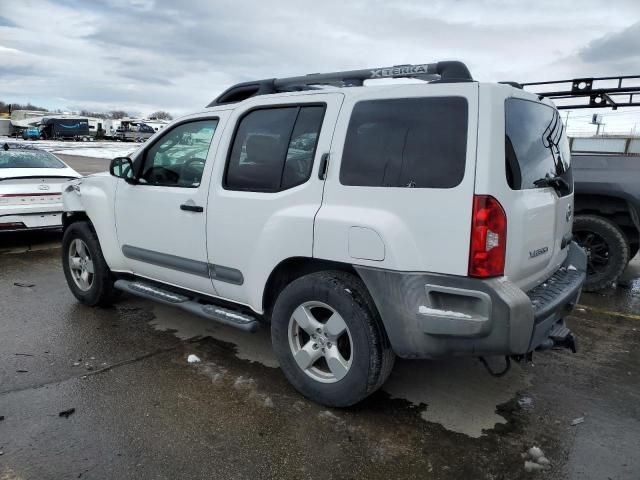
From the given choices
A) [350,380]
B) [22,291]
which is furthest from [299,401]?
[22,291]

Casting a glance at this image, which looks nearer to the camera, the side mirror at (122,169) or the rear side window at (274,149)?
the rear side window at (274,149)

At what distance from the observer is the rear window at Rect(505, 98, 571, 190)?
281 centimetres

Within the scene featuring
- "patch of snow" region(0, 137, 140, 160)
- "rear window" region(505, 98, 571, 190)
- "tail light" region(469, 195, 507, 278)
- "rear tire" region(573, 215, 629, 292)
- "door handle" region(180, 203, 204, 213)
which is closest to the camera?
"tail light" region(469, 195, 507, 278)

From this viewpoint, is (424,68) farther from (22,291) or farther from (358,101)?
(22,291)

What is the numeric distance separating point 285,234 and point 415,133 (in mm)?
988

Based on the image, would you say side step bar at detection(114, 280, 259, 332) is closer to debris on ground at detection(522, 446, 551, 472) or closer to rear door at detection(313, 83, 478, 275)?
rear door at detection(313, 83, 478, 275)

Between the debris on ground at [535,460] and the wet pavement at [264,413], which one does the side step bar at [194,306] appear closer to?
the wet pavement at [264,413]

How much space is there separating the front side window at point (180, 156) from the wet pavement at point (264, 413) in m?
1.32

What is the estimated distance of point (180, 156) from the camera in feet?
13.5

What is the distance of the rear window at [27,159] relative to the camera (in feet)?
25.0

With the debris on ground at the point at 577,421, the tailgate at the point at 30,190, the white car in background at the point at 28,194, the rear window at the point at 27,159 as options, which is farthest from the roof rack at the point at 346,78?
the rear window at the point at 27,159

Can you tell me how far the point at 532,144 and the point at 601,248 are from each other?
11.6ft

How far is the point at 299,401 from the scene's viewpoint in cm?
331

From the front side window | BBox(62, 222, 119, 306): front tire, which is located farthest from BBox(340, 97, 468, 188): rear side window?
BBox(62, 222, 119, 306): front tire
